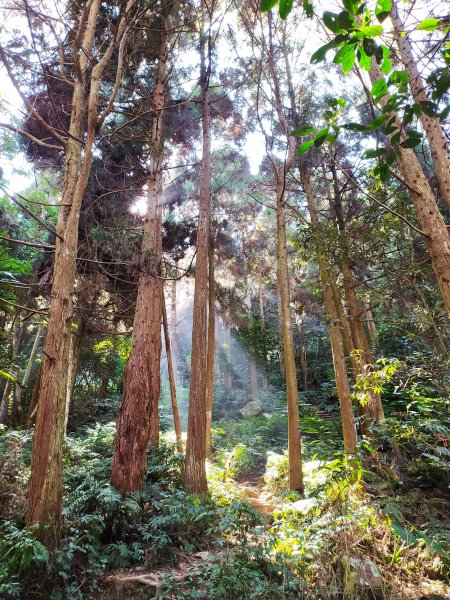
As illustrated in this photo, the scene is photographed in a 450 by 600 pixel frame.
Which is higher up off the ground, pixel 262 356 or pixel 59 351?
pixel 262 356

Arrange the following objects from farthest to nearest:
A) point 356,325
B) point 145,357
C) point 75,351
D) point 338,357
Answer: point 75,351 < point 356,325 < point 338,357 < point 145,357

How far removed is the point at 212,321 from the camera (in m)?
9.25

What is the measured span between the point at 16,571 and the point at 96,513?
4.02ft

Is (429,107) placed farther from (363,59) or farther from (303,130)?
(303,130)

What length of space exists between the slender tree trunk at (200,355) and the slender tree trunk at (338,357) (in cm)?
250

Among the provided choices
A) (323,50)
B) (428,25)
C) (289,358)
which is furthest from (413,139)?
(289,358)

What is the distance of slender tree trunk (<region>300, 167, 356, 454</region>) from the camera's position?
6.38 m

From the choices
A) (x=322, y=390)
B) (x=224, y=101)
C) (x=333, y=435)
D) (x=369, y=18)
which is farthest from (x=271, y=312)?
(x=369, y=18)

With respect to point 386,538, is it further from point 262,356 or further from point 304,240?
point 262,356

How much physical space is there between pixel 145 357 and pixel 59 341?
101 inches

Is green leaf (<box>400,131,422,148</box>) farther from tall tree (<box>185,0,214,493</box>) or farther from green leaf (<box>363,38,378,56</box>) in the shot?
tall tree (<box>185,0,214,493</box>)

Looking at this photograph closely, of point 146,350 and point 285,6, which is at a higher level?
point 146,350

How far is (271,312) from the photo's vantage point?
22641mm

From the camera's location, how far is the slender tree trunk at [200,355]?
18.4ft
